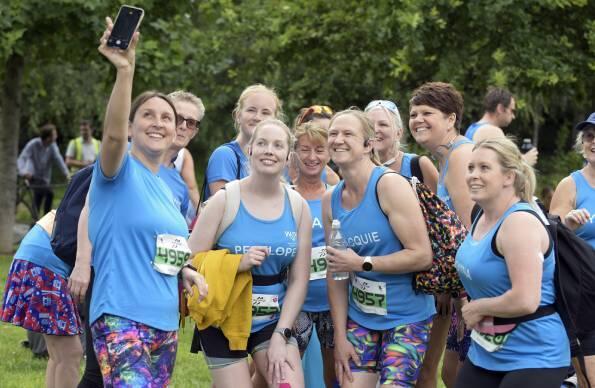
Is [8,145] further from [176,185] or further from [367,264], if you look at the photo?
[367,264]

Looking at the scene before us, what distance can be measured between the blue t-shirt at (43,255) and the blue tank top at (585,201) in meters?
3.16

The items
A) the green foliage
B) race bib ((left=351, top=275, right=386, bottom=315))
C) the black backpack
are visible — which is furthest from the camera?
the green foliage

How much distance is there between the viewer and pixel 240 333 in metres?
5.08

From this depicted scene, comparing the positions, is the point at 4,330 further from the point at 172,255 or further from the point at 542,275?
the point at 542,275

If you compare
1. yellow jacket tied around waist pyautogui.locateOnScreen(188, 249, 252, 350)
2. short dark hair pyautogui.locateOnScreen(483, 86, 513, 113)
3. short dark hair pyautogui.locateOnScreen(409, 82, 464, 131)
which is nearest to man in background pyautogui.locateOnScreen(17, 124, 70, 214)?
short dark hair pyautogui.locateOnScreen(483, 86, 513, 113)

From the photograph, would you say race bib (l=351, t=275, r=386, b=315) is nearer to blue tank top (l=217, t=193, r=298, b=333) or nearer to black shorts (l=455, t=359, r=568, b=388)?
blue tank top (l=217, t=193, r=298, b=333)

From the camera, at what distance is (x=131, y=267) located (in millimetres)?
4516

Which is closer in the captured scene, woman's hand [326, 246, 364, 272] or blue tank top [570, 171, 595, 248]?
woman's hand [326, 246, 364, 272]

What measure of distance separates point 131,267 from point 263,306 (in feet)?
3.06

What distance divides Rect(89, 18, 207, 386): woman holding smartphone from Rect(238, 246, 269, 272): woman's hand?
1.16 feet

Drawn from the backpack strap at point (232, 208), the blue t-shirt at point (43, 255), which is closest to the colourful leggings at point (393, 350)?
the backpack strap at point (232, 208)

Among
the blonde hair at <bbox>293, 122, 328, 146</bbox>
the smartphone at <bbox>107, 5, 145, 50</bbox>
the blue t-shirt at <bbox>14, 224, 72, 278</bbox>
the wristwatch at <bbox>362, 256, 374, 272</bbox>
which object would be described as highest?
the smartphone at <bbox>107, 5, 145, 50</bbox>

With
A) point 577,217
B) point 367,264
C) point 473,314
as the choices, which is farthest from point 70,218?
point 577,217

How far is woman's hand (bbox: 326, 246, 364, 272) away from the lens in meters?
5.13
